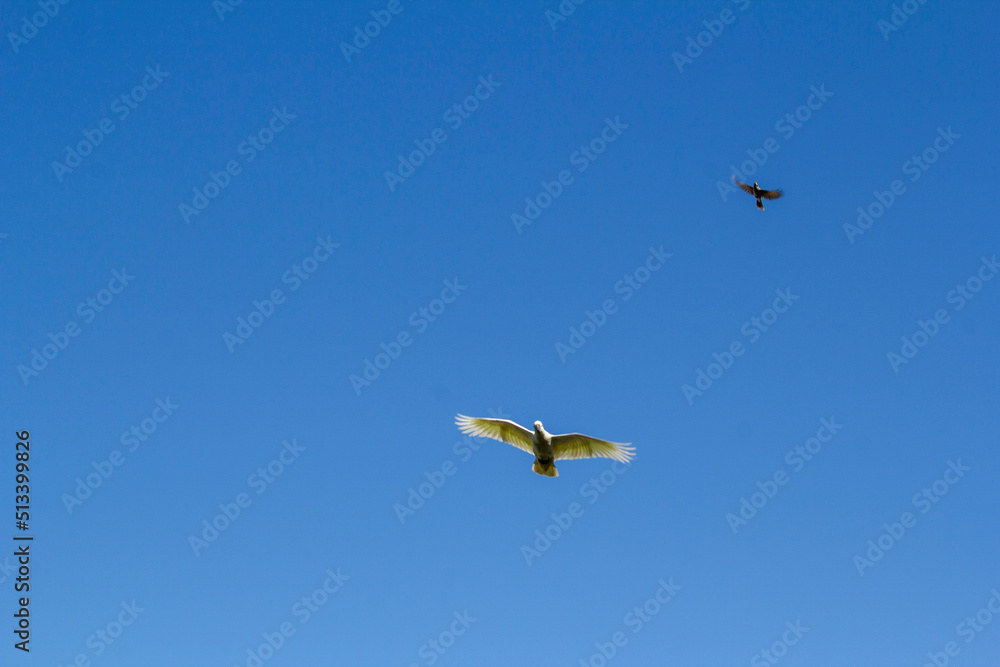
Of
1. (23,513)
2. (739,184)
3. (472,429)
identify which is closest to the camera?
(23,513)

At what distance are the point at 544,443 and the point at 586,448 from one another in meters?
2.17

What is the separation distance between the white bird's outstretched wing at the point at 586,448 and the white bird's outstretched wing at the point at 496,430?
1007 mm

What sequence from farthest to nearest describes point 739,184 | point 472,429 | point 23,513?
1. point 739,184
2. point 472,429
3. point 23,513

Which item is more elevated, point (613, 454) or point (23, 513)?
point (613, 454)

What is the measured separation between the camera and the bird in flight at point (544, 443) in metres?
40.4

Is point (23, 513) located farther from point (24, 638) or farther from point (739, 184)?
point (739, 184)

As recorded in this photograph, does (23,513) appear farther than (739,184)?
No

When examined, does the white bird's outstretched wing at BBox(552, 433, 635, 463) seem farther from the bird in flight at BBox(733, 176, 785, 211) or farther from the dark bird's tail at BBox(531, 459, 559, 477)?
the bird in flight at BBox(733, 176, 785, 211)

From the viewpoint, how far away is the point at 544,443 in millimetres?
40188

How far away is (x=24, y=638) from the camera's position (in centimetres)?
3934

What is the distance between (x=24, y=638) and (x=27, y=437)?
6.62 m

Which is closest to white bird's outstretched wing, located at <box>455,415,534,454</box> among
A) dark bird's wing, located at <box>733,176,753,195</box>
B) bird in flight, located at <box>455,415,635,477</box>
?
bird in flight, located at <box>455,415,635,477</box>

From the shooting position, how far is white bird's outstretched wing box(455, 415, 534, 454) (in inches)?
1623

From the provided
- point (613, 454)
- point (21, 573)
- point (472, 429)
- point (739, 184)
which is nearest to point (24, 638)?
point (21, 573)
